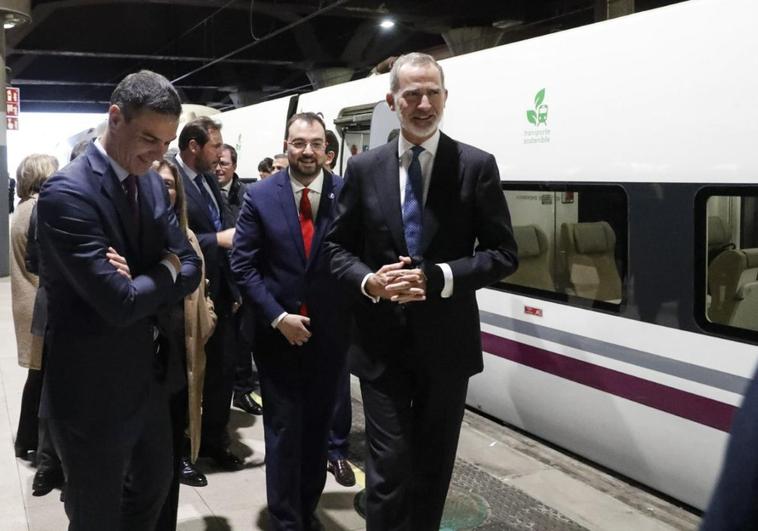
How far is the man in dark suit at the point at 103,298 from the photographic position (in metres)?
2.23

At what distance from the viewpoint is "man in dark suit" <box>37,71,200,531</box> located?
223 centimetres

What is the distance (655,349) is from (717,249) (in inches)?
22.9

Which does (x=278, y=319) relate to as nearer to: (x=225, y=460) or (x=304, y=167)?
(x=304, y=167)

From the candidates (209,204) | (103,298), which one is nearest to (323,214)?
(209,204)

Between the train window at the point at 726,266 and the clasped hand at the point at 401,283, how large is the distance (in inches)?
67.7

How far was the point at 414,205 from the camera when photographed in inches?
109

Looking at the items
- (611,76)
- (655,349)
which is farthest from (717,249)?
(611,76)

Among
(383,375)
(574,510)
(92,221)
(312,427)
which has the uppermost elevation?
(92,221)

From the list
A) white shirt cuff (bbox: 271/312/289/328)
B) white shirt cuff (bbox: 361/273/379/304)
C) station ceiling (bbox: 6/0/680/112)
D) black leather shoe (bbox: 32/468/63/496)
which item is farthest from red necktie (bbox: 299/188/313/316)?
station ceiling (bbox: 6/0/680/112)

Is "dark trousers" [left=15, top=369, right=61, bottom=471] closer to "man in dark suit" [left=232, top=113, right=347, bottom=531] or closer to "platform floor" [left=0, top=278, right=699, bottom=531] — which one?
"platform floor" [left=0, top=278, right=699, bottom=531]

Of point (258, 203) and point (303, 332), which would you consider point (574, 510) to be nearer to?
point (303, 332)

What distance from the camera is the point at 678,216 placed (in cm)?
375

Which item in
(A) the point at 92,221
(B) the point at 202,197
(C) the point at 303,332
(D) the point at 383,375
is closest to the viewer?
(A) the point at 92,221

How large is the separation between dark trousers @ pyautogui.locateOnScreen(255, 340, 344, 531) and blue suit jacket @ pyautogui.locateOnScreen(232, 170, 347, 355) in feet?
0.22
